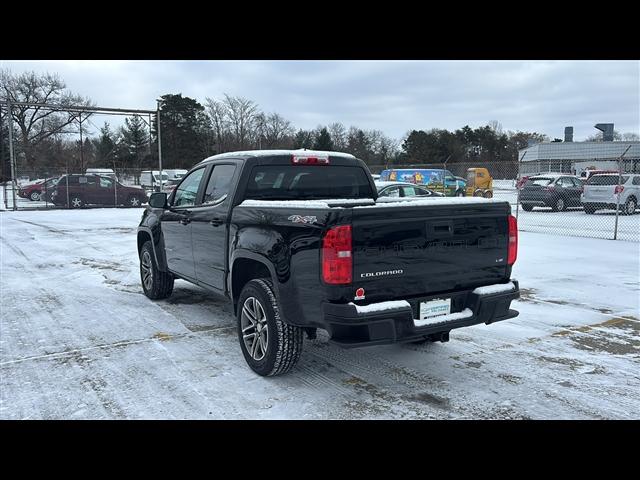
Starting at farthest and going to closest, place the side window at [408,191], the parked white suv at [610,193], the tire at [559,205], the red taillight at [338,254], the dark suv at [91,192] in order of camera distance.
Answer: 1. the dark suv at [91,192]
2. the tire at [559,205]
3. the parked white suv at [610,193]
4. the side window at [408,191]
5. the red taillight at [338,254]

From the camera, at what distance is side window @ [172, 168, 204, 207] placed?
5871 millimetres

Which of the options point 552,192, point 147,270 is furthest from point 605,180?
point 147,270

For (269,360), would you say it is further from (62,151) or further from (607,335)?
(62,151)

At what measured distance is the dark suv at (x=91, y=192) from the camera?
82.4 ft

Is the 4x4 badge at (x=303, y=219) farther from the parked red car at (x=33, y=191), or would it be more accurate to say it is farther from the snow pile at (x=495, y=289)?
the parked red car at (x=33, y=191)

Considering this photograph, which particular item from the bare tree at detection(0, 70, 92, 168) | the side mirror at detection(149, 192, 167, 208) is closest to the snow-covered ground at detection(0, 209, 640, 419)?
the side mirror at detection(149, 192, 167, 208)

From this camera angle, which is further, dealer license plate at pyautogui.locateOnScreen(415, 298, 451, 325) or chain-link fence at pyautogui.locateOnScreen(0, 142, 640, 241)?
chain-link fence at pyautogui.locateOnScreen(0, 142, 640, 241)

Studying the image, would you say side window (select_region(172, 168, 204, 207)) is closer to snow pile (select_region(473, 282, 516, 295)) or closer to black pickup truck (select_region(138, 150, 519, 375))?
black pickup truck (select_region(138, 150, 519, 375))

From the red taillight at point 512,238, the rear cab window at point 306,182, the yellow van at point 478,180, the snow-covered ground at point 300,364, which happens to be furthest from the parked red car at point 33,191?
the red taillight at point 512,238

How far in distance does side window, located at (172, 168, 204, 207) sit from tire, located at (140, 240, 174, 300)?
3.13ft

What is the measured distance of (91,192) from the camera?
2569cm

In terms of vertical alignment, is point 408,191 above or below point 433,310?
above

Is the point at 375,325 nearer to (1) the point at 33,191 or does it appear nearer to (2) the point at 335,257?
(2) the point at 335,257

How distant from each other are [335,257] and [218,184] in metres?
2.32
